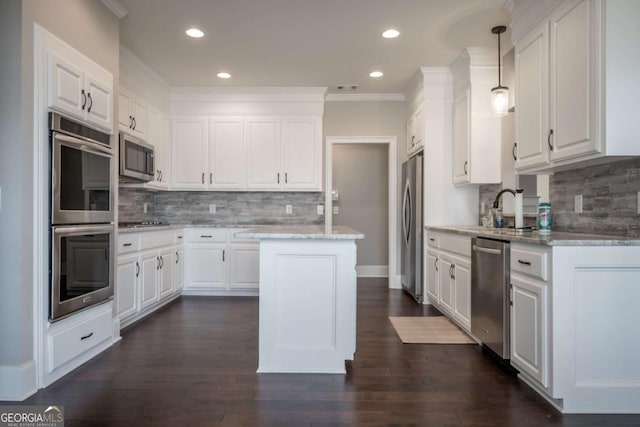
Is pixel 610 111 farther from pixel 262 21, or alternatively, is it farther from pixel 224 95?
pixel 224 95

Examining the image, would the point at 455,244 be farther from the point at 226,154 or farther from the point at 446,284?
the point at 226,154

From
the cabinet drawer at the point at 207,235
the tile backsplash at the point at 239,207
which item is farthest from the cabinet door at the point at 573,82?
the cabinet drawer at the point at 207,235

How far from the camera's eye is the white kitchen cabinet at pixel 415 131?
4.45 metres

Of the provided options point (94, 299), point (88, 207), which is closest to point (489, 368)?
point (94, 299)

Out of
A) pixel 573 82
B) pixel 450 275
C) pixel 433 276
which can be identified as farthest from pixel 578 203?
pixel 433 276

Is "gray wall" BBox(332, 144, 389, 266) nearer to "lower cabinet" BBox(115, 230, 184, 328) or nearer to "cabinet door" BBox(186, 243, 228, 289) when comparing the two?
"cabinet door" BBox(186, 243, 228, 289)

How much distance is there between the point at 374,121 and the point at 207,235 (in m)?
2.68

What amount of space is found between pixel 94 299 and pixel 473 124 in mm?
3606

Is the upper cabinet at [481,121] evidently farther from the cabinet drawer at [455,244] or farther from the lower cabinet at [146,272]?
the lower cabinet at [146,272]

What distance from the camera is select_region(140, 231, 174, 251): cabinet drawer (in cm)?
368

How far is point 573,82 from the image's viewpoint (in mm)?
2191

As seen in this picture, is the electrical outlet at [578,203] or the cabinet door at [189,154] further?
the cabinet door at [189,154]

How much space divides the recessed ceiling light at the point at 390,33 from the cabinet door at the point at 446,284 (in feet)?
6.92

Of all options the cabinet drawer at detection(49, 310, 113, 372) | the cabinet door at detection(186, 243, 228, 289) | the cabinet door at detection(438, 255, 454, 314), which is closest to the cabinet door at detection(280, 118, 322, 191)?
the cabinet door at detection(186, 243, 228, 289)
